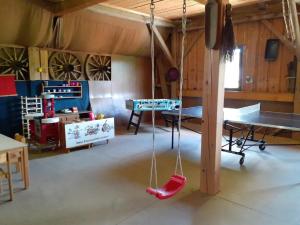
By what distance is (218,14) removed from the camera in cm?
263

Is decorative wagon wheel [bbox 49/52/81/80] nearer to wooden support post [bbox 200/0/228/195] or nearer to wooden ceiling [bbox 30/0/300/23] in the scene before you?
wooden ceiling [bbox 30/0/300/23]

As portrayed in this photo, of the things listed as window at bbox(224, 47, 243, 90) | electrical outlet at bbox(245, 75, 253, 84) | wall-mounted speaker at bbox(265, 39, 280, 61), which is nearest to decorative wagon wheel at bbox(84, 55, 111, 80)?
window at bbox(224, 47, 243, 90)

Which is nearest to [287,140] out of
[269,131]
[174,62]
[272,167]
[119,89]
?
[269,131]

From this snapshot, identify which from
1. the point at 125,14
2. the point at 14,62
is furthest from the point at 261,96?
the point at 14,62

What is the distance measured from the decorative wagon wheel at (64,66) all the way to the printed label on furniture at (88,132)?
5.43 ft

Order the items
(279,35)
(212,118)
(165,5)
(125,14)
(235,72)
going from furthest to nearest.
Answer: (235,72)
(125,14)
(165,5)
(279,35)
(212,118)

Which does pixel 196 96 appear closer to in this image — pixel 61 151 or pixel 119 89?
pixel 119 89

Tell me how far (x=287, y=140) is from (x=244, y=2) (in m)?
3.13

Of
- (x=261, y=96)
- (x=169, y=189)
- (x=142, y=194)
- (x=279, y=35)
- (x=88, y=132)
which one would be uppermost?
(x=279, y=35)

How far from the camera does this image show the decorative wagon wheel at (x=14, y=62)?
16.0ft

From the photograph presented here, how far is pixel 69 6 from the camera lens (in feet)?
15.0

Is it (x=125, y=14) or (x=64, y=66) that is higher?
(x=125, y=14)

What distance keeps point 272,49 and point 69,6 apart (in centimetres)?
436

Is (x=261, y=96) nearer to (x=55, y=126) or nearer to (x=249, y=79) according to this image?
(x=249, y=79)
